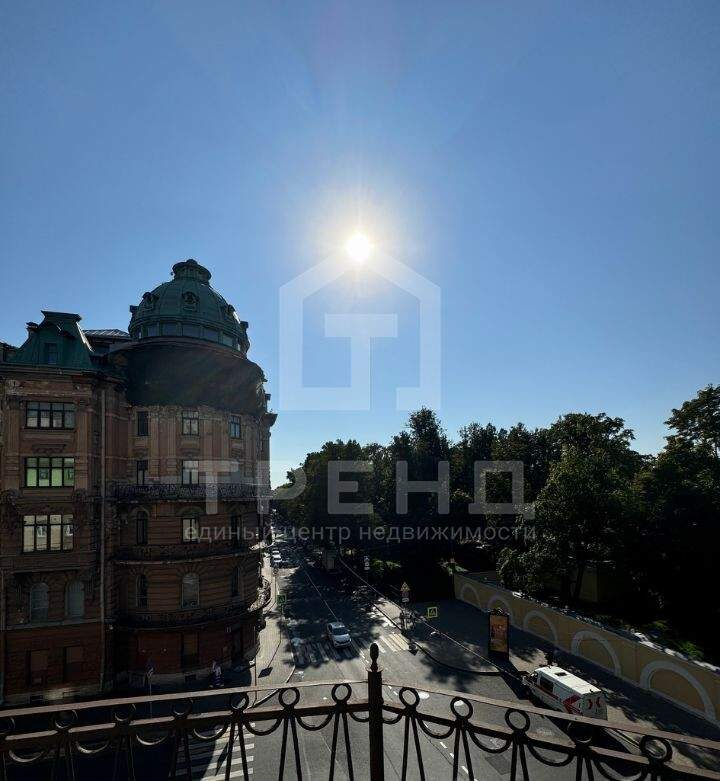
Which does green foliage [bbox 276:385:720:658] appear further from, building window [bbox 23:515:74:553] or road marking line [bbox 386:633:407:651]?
building window [bbox 23:515:74:553]

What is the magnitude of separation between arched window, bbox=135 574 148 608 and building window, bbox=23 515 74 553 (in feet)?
13.4

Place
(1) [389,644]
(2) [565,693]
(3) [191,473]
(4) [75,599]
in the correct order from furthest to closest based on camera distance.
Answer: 1. (1) [389,644]
2. (3) [191,473]
3. (4) [75,599]
4. (2) [565,693]

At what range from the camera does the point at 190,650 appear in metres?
25.0

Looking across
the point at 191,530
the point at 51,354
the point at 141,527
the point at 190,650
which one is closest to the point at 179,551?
the point at 191,530

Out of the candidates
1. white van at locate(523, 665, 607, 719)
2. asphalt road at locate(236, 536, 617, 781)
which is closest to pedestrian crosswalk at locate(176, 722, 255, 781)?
asphalt road at locate(236, 536, 617, 781)

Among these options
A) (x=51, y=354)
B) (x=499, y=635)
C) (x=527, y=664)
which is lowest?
(x=527, y=664)

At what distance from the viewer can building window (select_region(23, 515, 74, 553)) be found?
2328 cm

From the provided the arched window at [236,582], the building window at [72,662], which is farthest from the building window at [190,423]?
the building window at [72,662]

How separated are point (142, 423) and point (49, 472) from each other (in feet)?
17.2

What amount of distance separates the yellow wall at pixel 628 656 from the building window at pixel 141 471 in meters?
25.4

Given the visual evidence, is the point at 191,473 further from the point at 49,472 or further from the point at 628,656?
the point at 628,656

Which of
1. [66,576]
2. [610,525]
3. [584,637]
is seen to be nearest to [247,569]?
[66,576]

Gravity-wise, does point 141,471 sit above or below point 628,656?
above

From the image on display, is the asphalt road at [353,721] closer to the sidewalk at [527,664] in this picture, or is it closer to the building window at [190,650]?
the sidewalk at [527,664]
